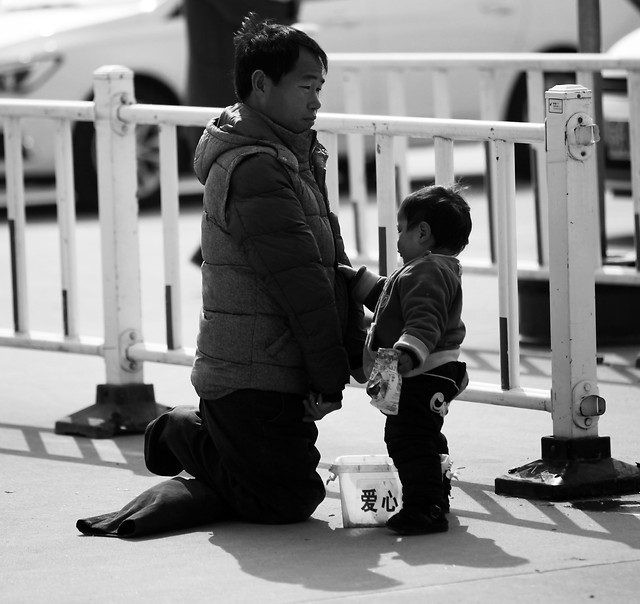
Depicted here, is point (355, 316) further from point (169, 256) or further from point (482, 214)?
point (482, 214)

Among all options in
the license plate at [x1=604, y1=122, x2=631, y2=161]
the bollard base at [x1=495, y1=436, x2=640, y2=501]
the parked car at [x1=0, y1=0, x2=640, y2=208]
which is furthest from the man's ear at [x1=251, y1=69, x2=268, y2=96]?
the parked car at [x1=0, y1=0, x2=640, y2=208]

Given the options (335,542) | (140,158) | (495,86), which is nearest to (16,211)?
(335,542)

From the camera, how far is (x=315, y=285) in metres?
4.23

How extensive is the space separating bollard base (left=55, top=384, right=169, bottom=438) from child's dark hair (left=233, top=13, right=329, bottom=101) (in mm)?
1648

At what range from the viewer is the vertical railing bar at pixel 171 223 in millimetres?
5586

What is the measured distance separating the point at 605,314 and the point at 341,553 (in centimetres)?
302

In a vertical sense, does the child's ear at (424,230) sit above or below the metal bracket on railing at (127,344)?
above

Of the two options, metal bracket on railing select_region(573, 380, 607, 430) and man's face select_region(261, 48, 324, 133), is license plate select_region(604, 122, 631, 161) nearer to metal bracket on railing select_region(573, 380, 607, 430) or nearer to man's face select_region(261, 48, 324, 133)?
metal bracket on railing select_region(573, 380, 607, 430)

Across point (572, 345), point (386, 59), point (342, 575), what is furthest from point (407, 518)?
point (386, 59)

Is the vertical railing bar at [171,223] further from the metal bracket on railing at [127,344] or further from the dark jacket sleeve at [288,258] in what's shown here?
the dark jacket sleeve at [288,258]

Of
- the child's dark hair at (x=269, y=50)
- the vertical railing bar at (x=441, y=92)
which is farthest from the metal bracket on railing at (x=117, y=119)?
the vertical railing bar at (x=441, y=92)

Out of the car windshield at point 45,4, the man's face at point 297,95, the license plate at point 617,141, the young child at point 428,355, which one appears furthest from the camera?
the car windshield at point 45,4

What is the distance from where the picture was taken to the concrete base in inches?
267

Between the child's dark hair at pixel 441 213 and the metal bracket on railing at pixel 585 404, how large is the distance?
2.00 ft
